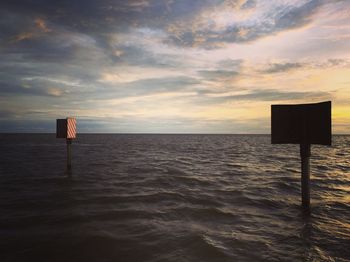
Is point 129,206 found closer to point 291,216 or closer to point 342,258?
point 291,216

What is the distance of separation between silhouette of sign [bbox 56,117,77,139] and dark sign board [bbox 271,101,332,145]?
14.2 meters

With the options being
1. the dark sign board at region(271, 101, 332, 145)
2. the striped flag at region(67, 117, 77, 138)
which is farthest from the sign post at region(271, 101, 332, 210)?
the striped flag at region(67, 117, 77, 138)

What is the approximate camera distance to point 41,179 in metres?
17.7

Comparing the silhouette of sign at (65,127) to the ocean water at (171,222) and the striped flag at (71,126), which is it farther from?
the ocean water at (171,222)

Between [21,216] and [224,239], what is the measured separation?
7255 mm

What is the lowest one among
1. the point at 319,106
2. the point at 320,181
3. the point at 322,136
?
the point at 320,181

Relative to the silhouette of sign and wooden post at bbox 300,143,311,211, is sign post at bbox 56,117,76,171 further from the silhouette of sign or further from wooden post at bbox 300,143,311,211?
wooden post at bbox 300,143,311,211

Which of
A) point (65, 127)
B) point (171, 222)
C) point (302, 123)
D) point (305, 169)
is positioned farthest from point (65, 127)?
point (305, 169)

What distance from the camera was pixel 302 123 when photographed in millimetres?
10039

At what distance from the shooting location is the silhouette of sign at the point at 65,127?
62.2 ft

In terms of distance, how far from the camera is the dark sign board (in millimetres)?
9398

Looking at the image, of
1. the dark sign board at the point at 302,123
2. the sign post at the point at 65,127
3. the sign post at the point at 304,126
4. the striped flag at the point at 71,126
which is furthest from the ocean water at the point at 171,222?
the striped flag at the point at 71,126

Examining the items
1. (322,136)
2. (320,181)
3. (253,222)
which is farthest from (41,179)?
(320,181)

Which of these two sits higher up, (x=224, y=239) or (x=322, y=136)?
(x=322, y=136)
